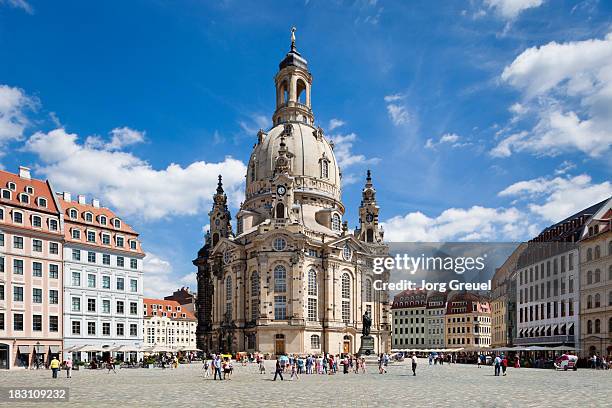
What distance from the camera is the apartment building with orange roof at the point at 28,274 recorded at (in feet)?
217

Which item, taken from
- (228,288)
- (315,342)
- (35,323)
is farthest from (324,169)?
(35,323)

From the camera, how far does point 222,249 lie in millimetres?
108250

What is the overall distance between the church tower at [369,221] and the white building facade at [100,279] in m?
48.1

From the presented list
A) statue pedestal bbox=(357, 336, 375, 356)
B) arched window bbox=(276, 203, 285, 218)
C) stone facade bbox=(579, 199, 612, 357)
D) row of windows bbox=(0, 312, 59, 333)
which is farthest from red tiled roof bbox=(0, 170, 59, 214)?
stone facade bbox=(579, 199, 612, 357)

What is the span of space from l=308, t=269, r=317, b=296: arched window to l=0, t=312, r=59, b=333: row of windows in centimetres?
4035

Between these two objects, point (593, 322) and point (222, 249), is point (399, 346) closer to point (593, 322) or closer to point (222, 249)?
point (222, 249)

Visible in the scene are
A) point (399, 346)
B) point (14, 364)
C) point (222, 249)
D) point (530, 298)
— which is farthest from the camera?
point (399, 346)

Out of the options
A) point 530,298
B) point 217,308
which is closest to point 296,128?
point 217,308

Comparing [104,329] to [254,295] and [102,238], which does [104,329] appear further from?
[254,295]

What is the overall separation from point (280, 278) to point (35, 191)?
39138 millimetres

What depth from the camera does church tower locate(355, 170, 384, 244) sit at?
118000 millimetres

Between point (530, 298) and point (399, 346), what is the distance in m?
82.1

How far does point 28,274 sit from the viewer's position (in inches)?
2697

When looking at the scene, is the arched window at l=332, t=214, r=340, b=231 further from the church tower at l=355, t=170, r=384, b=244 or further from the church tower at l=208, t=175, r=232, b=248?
the church tower at l=208, t=175, r=232, b=248
